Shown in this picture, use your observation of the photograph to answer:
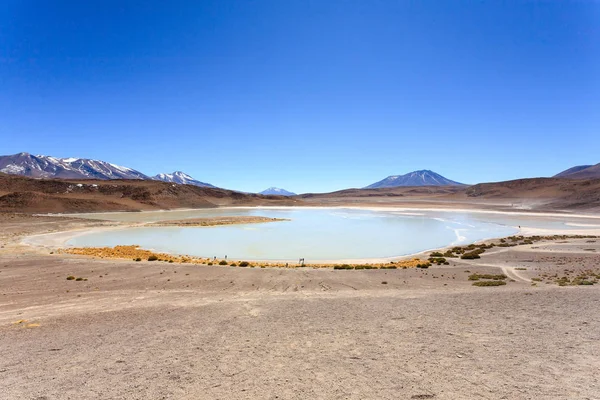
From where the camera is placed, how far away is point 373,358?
6.46 meters

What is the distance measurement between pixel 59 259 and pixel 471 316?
21.5 meters

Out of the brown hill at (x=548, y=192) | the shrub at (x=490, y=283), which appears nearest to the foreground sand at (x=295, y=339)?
the shrub at (x=490, y=283)

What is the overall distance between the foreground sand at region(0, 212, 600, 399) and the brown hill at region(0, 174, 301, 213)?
65485mm

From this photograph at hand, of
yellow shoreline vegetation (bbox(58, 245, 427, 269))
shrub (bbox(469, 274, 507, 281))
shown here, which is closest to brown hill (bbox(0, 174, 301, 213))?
yellow shoreline vegetation (bbox(58, 245, 427, 269))

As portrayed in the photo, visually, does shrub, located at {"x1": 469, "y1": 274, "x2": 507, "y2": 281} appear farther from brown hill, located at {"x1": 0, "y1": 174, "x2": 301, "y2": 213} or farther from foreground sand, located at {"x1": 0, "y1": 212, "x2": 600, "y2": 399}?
brown hill, located at {"x1": 0, "y1": 174, "x2": 301, "y2": 213}

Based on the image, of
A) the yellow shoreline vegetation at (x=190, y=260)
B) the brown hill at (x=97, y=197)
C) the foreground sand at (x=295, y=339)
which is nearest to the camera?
the foreground sand at (x=295, y=339)

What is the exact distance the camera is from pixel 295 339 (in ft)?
24.8

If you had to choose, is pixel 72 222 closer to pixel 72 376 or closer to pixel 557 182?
pixel 72 376

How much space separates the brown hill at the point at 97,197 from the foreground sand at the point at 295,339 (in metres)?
65.5

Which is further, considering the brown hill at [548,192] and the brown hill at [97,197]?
the brown hill at [548,192]

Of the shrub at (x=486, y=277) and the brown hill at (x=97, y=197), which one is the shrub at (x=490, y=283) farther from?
the brown hill at (x=97, y=197)

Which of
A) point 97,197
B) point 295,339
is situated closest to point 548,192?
point 295,339

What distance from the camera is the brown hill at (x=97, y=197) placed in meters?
66.5

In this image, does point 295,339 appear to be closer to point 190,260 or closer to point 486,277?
point 486,277
